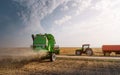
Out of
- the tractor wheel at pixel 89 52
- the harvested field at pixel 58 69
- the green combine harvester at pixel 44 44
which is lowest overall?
the harvested field at pixel 58 69

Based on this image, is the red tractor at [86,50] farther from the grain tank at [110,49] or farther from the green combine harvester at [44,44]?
the green combine harvester at [44,44]

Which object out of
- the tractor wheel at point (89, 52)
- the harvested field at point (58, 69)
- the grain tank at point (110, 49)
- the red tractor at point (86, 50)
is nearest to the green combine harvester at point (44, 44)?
the harvested field at point (58, 69)

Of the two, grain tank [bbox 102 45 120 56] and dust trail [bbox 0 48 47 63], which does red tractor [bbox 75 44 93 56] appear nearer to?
grain tank [bbox 102 45 120 56]

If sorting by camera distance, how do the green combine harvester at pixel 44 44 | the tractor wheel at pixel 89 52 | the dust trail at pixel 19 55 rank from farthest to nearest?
the tractor wheel at pixel 89 52, the green combine harvester at pixel 44 44, the dust trail at pixel 19 55

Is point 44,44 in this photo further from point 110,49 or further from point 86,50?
point 110,49

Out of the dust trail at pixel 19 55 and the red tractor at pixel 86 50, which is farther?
the red tractor at pixel 86 50

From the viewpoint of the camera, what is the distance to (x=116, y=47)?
127ft

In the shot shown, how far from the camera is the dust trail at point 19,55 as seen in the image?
76.1 feet

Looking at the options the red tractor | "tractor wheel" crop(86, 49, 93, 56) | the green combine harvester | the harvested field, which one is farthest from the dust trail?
the red tractor

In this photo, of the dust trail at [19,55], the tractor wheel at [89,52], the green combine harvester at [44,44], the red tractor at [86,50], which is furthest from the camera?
the red tractor at [86,50]

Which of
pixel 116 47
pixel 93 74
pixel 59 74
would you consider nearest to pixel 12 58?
pixel 59 74

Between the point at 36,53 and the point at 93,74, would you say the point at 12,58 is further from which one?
the point at 93,74

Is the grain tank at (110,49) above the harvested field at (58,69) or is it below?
above

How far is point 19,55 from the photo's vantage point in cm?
2480
